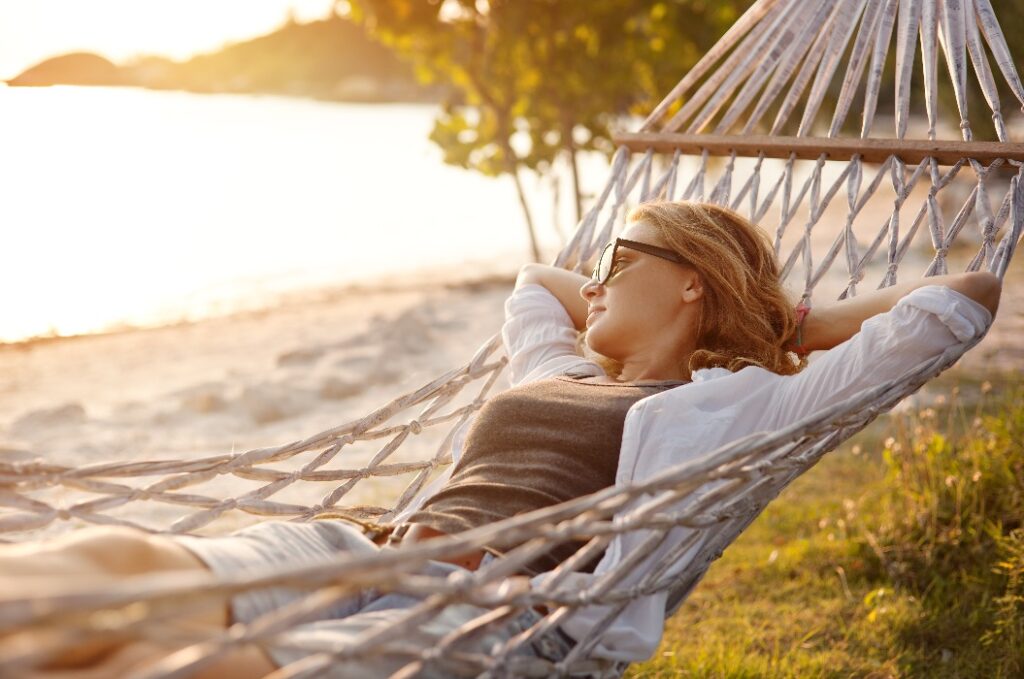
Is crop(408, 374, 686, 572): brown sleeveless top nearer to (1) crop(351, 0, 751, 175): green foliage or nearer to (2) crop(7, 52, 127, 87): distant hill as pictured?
(2) crop(7, 52, 127, 87): distant hill

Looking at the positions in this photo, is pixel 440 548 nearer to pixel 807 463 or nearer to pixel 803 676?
pixel 807 463

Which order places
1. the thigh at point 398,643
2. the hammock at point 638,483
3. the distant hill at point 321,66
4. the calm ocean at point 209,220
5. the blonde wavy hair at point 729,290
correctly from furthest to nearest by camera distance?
the distant hill at point 321,66 < the calm ocean at point 209,220 < the blonde wavy hair at point 729,290 < the thigh at point 398,643 < the hammock at point 638,483

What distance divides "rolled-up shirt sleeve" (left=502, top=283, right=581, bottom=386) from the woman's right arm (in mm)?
13

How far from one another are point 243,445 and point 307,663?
12.9ft

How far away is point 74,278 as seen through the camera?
9898 mm

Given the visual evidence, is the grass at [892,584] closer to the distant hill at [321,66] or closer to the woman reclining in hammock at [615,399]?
the woman reclining in hammock at [615,399]

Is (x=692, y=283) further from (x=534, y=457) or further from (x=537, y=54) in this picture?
(x=537, y=54)

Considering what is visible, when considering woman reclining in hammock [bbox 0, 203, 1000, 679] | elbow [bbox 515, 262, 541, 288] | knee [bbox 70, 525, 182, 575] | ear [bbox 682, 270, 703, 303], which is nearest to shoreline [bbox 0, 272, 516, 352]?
elbow [bbox 515, 262, 541, 288]

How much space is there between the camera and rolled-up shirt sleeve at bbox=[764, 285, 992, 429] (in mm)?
1728

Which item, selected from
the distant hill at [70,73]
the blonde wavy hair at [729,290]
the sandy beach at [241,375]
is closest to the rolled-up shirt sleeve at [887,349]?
the blonde wavy hair at [729,290]

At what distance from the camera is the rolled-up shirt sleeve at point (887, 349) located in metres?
1.73

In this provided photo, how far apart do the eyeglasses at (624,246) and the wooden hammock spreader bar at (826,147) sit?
2.71ft

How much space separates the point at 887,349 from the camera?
5.69 feet

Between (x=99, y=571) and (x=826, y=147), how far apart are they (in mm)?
2039
